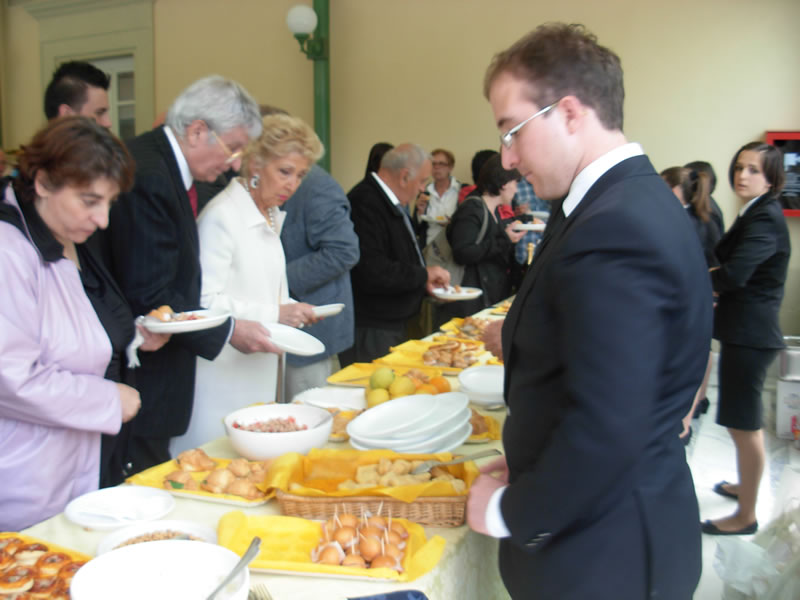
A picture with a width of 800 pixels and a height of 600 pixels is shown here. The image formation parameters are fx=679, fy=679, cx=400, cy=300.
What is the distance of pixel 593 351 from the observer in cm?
83

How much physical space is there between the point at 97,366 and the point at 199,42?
264 inches

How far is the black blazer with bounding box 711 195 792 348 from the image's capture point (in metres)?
2.83

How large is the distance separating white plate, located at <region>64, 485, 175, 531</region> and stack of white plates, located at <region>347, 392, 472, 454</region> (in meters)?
0.44

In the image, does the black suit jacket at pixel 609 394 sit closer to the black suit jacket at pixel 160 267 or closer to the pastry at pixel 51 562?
the pastry at pixel 51 562

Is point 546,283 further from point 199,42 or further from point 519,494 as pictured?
point 199,42

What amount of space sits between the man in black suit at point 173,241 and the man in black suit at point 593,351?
1117 mm

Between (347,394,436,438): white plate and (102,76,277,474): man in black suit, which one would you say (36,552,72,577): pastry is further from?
(102,76,277,474): man in black suit

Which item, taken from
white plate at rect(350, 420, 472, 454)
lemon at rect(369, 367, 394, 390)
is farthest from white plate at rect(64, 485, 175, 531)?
lemon at rect(369, 367, 394, 390)

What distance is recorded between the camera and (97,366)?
1528 millimetres

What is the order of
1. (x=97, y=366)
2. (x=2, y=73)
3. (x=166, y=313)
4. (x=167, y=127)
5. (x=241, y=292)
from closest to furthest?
(x=97, y=366) → (x=166, y=313) → (x=167, y=127) → (x=241, y=292) → (x=2, y=73)

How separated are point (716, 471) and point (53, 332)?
10.6ft

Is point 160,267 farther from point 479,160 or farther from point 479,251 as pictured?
point 479,160

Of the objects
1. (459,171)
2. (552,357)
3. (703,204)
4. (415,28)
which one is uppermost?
(415,28)

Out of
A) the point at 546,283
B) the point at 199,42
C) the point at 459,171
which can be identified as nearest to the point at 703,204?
the point at 459,171
